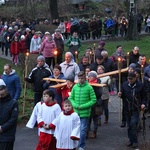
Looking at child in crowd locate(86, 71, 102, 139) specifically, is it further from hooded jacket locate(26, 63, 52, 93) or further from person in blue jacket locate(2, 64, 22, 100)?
person in blue jacket locate(2, 64, 22, 100)

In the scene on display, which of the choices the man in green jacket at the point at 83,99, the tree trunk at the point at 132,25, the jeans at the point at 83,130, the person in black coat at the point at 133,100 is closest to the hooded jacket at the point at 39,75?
the man in green jacket at the point at 83,99

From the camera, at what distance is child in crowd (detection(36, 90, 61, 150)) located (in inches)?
397

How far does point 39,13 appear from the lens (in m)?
50.5

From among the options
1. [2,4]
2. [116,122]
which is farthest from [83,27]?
[116,122]

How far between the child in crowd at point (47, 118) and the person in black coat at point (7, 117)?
75 centimetres

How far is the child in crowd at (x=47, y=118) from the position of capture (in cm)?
1009

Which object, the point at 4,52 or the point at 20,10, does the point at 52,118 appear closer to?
→ the point at 4,52

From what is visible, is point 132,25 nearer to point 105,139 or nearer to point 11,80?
point 11,80

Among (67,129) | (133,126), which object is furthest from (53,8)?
(67,129)

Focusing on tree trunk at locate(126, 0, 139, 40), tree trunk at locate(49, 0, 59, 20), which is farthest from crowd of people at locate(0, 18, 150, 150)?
tree trunk at locate(49, 0, 59, 20)

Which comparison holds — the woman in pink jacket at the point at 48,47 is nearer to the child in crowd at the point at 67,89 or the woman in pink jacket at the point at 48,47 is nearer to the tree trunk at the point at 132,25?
the child in crowd at the point at 67,89

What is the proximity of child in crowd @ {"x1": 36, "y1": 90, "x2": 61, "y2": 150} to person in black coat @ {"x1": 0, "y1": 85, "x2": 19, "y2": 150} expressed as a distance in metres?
0.75

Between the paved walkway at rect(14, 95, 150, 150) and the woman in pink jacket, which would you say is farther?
the woman in pink jacket

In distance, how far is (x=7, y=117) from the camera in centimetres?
952
